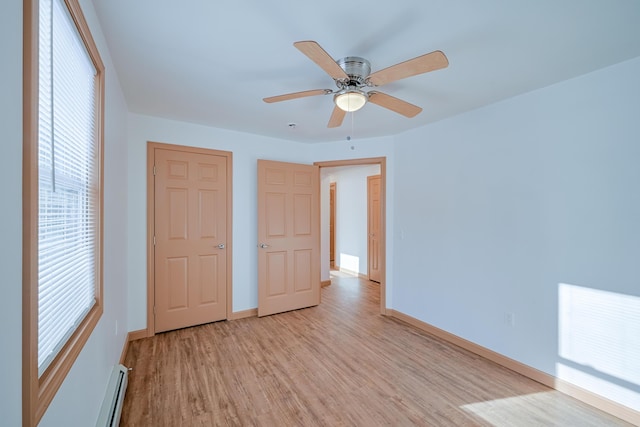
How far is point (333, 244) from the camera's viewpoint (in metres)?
7.26

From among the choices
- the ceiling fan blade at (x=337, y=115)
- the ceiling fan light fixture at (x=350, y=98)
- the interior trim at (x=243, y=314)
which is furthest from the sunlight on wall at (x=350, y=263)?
the ceiling fan light fixture at (x=350, y=98)

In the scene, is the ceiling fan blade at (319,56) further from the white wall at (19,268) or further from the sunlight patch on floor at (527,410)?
the sunlight patch on floor at (527,410)

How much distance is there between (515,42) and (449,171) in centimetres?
156

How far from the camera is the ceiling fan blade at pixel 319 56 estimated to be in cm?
135

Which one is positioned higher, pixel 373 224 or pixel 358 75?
pixel 358 75

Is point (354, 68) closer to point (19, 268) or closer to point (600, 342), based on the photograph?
point (19, 268)

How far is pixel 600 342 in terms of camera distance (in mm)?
2088

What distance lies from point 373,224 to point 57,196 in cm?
527

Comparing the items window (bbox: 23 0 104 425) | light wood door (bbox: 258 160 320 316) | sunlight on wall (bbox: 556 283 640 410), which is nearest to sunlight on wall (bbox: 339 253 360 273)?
light wood door (bbox: 258 160 320 316)

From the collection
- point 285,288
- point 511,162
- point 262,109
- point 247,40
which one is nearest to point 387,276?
point 285,288

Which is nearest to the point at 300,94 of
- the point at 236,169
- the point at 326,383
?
the point at 236,169

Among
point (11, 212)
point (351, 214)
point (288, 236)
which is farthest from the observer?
point (351, 214)

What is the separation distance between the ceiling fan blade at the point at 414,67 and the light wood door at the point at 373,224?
410 cm

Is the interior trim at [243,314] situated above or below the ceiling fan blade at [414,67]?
below
